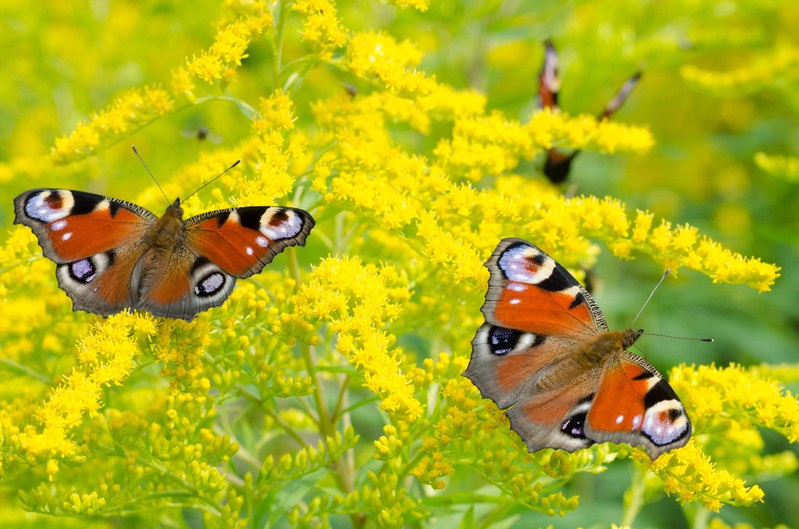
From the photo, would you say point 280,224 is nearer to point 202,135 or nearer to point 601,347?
point 601,347

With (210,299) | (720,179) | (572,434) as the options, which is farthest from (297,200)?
(720,179)

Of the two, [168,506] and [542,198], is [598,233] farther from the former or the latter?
[168,506]

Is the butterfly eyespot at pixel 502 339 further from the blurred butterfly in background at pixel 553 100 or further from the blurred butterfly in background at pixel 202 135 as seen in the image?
the blurred butterfly in background at pixel 202 135

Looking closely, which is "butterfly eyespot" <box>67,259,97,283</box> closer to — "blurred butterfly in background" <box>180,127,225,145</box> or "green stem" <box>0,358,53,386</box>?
"green stem" <box>0,358,53,386</box>

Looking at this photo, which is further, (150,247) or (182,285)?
(150,247)

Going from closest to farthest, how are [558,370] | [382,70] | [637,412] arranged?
[637,412] < [558,370] < [382,70]

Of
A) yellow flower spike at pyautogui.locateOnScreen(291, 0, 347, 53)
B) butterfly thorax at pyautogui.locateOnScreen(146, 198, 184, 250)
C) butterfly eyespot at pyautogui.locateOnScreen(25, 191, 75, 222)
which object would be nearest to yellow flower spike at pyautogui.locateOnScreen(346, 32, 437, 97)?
yellow flower spike at pyautogui.locateOnScreen(291, 0, 347, 53)

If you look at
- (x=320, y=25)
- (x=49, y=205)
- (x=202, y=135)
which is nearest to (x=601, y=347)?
(x=320, y=25)

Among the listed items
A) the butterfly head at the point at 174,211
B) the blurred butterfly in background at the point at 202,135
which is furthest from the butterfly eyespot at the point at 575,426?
the blurred butterfly in background at the point at 202,135
